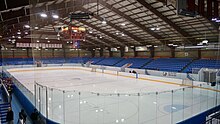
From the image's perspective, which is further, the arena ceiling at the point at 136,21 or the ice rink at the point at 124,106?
the arena ceiling at the point at 136,21

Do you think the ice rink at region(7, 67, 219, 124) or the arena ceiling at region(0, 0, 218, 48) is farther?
the arena ceiling at region(0, 0, 218, 48)

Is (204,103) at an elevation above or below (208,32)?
below

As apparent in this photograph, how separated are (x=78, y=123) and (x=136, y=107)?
7.92 feet

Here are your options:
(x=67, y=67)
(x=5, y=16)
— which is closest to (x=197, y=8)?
(x=5, y=16)

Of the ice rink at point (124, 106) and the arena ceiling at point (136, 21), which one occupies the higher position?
the arena ceiling at point (136, 21)

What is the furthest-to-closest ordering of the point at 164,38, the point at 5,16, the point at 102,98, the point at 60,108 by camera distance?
the point at 164,38
the point at 102,98
the point at 5,16
the point at 60,108

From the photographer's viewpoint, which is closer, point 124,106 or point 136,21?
point 124,106

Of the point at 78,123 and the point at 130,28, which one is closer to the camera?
the point at 78,123

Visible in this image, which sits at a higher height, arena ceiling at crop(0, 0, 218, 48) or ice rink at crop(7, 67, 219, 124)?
arena ceiling at crop(0, 0, 218, 48)

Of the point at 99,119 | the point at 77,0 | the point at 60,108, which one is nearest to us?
the point at 99,119

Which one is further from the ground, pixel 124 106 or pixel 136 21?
pixel 136 21

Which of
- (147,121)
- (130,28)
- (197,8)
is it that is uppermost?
(130,28)

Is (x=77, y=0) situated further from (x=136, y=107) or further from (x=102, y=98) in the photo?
(x=136, y=107)

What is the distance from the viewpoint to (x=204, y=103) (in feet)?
21.2
